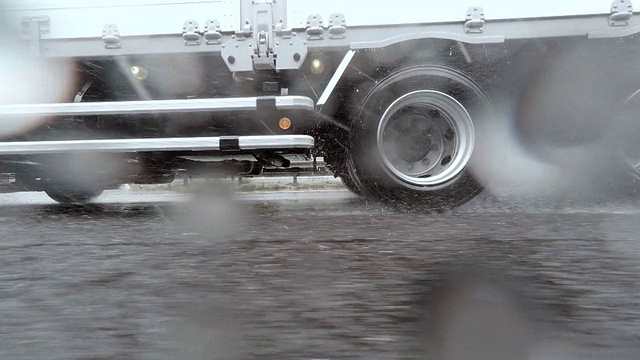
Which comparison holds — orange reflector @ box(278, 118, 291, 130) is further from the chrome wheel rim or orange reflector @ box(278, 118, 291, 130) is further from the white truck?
the chrome wheel rim

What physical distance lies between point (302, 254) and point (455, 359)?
101cm

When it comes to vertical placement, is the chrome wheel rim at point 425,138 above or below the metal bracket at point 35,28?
below

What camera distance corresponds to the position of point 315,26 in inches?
127

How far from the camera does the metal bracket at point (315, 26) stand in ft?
10.6

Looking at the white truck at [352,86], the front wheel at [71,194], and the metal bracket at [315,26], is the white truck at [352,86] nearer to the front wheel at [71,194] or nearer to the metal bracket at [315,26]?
the metal bracket at [315,26]

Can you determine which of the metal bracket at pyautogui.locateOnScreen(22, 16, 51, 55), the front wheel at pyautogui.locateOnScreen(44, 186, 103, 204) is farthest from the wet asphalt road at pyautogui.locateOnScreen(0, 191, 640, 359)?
the front wheel at pyautogui.locateOnScreen(44, 186, 103, 204)

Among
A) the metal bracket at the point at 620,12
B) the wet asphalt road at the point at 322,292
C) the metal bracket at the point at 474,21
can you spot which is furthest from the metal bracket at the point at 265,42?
the metal bracket at the point at 620,12

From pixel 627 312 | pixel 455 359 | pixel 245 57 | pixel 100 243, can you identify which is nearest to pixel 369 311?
pixel 455 359

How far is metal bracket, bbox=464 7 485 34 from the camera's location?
3.16m

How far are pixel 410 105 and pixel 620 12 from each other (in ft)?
4.56

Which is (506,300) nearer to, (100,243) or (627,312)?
(627,312)

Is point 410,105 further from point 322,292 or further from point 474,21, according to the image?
point 322,292

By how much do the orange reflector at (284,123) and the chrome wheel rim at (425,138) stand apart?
0.60 meters

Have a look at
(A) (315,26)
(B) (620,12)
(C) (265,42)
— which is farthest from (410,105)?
(B) (620,12)
